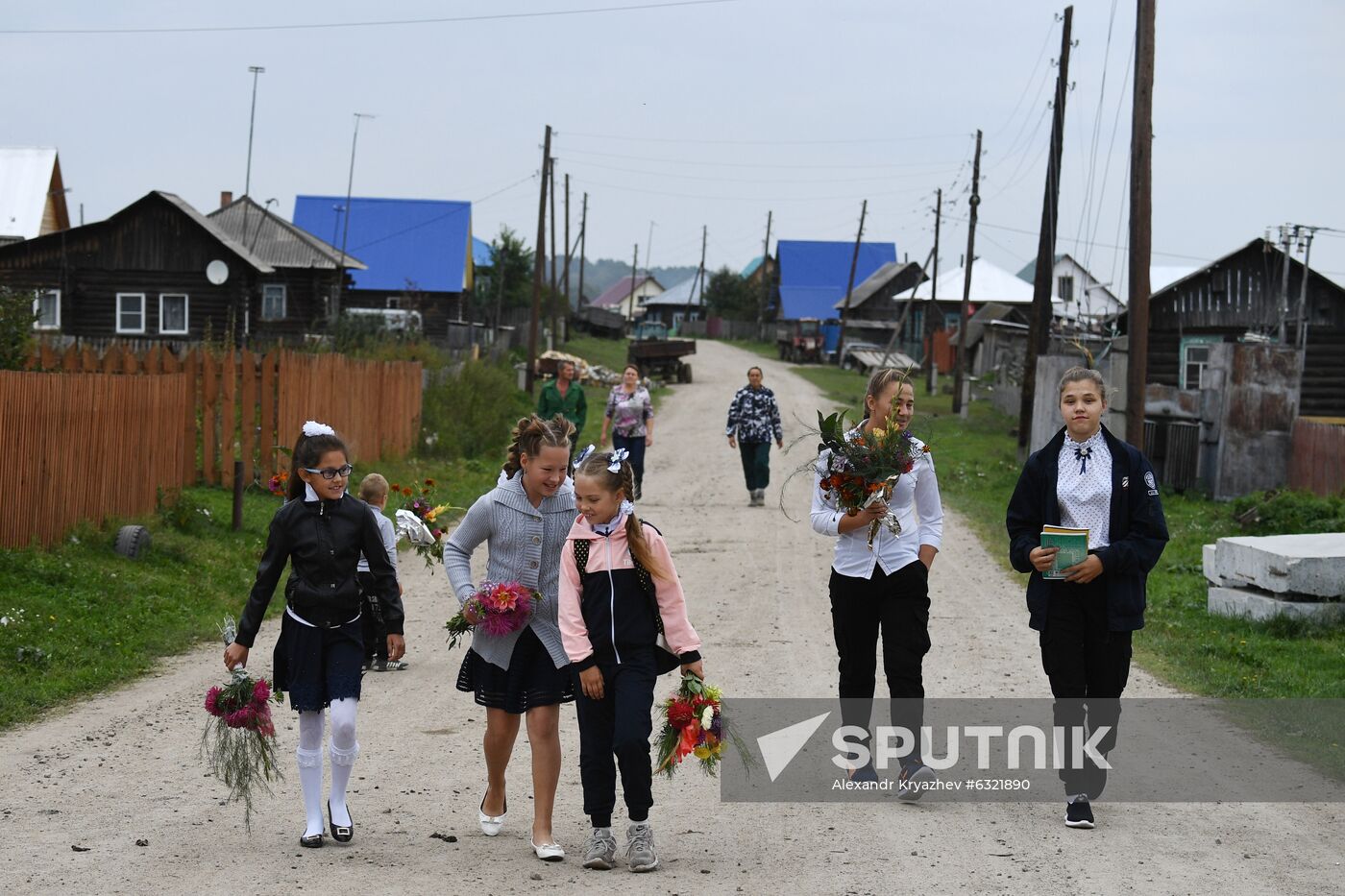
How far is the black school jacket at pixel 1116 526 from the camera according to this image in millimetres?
6109

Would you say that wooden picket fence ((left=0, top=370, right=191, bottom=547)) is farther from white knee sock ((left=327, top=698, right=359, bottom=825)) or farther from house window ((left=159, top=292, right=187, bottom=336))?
house window ((left=159, top=292, right=187, bottom=336))

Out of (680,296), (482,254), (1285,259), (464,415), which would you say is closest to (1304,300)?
(1285,259)

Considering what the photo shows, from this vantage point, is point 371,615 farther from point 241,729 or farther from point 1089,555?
point 1089,555

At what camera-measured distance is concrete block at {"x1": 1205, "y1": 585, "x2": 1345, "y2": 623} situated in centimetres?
1073

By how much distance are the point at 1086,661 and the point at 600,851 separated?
2.35m

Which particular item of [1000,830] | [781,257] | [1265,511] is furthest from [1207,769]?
[781,257]

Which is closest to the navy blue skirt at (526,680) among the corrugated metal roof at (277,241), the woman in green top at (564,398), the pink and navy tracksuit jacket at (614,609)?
the pink and navy tracksuit jacket at (614,609)

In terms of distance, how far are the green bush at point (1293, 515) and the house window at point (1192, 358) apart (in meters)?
17.9

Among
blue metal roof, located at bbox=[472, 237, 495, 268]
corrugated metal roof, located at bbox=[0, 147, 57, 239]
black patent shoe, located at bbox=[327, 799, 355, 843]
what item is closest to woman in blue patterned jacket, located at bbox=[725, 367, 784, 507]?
black patent shoe, located at bbox=[327, 799, 355, 843]

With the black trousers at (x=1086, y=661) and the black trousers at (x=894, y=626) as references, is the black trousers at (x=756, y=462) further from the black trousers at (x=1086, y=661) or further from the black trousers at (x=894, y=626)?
the black trousers at (x=1086, y=661)

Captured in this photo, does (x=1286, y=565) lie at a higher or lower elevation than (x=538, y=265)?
lower

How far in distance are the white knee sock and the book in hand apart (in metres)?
2.98

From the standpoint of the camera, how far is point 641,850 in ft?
17.9

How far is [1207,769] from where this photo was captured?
7215 millimetres
